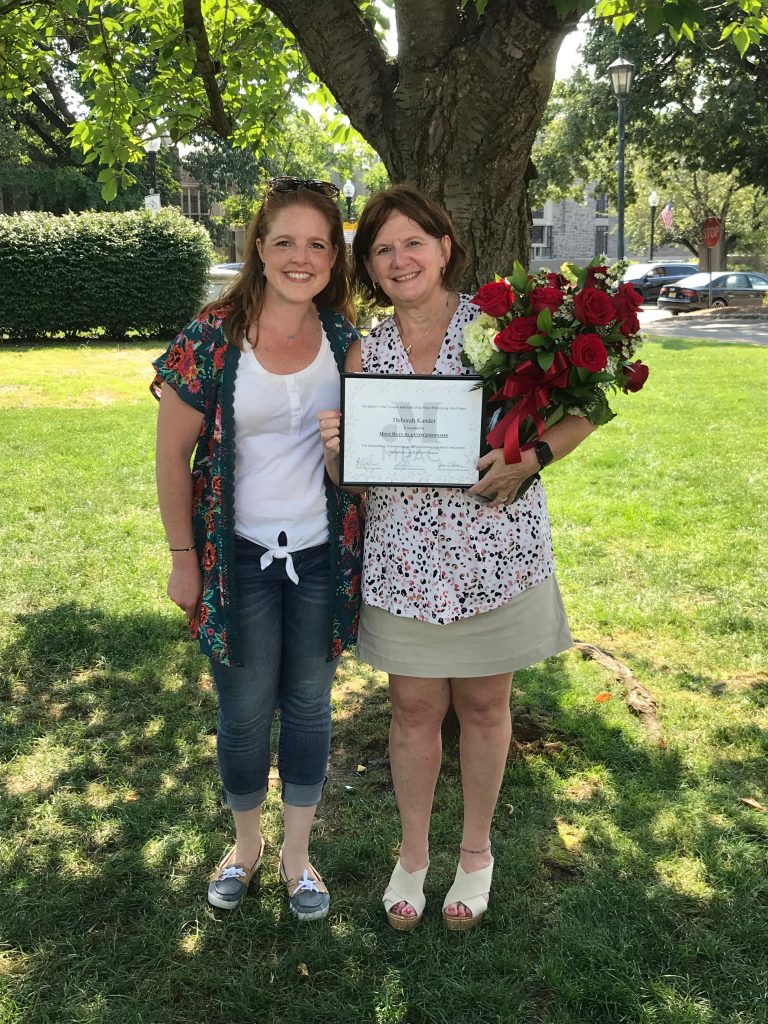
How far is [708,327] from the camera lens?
76.6ft

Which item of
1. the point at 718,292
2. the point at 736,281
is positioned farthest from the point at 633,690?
the point at 736,281

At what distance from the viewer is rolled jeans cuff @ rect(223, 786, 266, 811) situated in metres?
2.87

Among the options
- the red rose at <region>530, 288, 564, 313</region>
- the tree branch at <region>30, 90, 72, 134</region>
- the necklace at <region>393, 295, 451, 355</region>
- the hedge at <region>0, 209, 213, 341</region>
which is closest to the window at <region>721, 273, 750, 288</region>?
the hedge at <region>0, 209, 213, 341</region>

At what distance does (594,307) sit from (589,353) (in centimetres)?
12

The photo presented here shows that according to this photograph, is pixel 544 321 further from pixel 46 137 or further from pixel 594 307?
pixel 46 137

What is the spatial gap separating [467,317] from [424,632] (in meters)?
0.89

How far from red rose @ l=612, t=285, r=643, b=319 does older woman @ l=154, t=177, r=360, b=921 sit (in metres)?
0.76

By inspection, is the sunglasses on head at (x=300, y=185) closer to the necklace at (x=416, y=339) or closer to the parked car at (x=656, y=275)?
the necklace at (x=416, y=339)

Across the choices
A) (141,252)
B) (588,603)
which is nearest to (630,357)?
(588,603)

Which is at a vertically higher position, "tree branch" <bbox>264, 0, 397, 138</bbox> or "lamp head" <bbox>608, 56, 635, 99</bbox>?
"lamp head" <bbox>608, 56, 635, 99</bbox>

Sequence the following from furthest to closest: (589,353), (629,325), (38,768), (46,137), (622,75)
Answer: (46,137) < (622,75) < (38,768) < (629,325) < (589,353)

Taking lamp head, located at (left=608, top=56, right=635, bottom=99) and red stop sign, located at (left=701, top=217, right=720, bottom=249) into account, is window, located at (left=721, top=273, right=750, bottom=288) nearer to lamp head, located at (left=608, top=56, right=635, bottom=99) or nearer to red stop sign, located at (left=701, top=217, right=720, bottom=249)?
red stop sign, located at (left=701, top=217, right=720, bottom=249)

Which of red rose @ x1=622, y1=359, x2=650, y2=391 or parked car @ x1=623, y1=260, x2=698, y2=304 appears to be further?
parked car @ x1=623, y1=260, x2=698, y2=304

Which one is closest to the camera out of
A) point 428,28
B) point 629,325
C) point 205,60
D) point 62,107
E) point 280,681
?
point 629,325
